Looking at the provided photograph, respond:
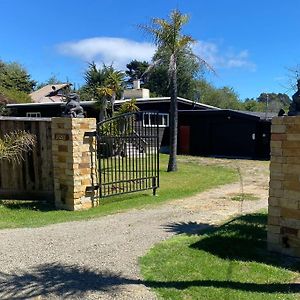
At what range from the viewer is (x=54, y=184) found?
9.30 metres

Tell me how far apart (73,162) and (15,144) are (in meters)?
1.66

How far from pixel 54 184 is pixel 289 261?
552 cm

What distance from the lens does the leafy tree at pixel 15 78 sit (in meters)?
51.5

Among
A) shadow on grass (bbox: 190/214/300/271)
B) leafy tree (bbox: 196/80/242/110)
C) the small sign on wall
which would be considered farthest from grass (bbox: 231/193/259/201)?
leafy tree (bbox: 196/80/242/110)

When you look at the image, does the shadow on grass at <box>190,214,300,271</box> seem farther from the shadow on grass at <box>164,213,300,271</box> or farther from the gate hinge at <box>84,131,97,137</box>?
the gate hinge at <box>84,131,97,137</box>

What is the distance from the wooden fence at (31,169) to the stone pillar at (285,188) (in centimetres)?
547

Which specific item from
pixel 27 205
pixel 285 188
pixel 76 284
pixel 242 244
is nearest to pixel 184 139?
pixel 27 205

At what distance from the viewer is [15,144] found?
951 centimetres

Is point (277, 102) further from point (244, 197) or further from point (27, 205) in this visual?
point (27, 205)

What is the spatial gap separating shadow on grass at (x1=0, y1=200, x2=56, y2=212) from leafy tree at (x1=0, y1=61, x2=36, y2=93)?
43.4m

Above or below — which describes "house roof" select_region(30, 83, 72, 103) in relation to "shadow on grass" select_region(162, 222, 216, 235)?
above

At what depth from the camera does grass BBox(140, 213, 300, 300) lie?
177 inches

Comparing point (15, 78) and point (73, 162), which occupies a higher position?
point (15, 78)

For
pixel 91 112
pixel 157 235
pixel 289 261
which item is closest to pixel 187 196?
pixel 157 235
